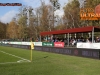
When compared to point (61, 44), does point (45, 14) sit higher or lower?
higher

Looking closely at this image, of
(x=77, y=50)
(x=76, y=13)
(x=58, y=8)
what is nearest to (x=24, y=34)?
(x=58, y=8)

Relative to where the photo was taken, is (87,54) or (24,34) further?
(24,34)

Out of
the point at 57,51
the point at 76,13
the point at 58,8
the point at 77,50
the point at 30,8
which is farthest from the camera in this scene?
the point at 30,8

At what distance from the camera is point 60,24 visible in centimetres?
9325

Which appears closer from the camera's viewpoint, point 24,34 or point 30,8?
point 24,34

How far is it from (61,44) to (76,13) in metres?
45.6

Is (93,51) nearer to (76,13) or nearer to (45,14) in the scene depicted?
(76,13)

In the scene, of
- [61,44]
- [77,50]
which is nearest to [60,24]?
[61,44]

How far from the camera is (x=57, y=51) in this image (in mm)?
32000

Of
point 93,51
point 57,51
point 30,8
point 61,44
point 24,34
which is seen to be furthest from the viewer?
point 30,8

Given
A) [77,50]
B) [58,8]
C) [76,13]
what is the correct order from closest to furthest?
[77,50] → [76,13] → [58,8]

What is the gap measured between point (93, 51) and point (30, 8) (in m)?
93.7

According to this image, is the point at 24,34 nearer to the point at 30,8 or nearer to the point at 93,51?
the point at 30,8

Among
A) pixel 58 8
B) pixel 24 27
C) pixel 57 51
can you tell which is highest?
pixel 58 8
